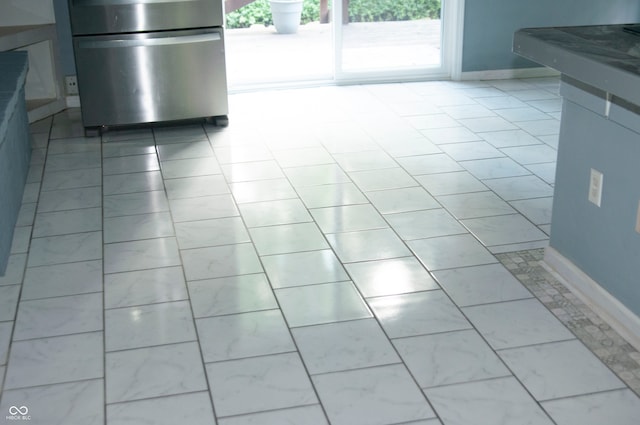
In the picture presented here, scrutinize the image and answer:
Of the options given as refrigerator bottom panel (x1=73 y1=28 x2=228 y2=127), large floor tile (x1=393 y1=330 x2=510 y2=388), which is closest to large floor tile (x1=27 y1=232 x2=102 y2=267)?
large floor tile (x1=393 y1=330 x2=510 y2=388)

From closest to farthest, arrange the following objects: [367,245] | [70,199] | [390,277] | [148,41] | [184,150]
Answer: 1. [390,277]
2. [367,245]
3. [70,199]
4. [184,150]
5. [148,41]

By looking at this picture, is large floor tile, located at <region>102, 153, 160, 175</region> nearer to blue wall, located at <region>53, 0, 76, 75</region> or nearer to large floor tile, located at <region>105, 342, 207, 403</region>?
blue wall, located at <region>53, 0, 76, 75</region>

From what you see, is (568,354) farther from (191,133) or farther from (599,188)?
(191,133)

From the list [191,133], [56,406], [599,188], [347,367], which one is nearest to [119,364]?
[56,406]

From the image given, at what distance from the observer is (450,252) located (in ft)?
10.8

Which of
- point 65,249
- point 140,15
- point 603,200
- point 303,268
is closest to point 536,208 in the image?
point 603,200

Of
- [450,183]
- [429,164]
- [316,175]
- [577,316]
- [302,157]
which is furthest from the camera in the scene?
[302,157]

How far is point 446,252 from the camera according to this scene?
3297 millimetres

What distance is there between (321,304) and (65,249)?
115 centimetres

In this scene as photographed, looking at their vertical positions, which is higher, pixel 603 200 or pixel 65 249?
pixel 603 200

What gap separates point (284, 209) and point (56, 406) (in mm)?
1634

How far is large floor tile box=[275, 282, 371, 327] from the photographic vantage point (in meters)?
2.80

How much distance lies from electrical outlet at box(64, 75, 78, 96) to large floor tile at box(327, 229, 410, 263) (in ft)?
9.20

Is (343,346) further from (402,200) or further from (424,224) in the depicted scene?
(402,200)
